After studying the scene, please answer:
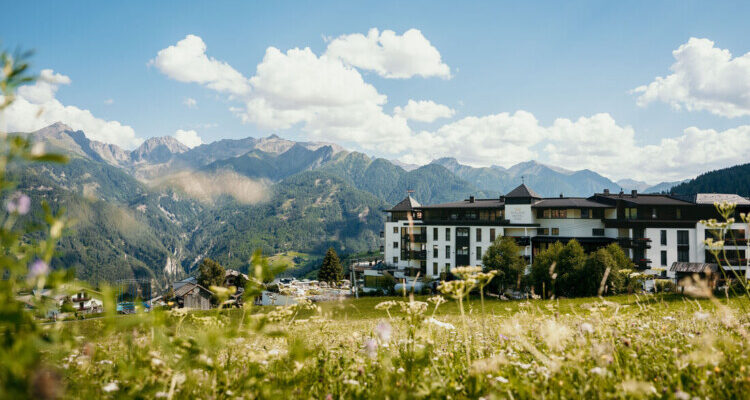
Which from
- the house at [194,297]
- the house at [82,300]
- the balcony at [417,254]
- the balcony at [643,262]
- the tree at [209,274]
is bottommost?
the house at [194,297]

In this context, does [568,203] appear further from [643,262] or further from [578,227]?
[643,262]

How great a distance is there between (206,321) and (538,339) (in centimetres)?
450

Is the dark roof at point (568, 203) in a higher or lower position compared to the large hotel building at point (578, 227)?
higher

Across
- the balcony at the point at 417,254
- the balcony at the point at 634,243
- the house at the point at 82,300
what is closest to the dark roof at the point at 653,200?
the balcony at the point at 634,243

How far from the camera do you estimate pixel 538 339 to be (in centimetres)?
577

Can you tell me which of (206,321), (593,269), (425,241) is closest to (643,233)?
(593,269)

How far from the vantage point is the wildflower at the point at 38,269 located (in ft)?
5.82

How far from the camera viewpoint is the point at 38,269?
1.79m

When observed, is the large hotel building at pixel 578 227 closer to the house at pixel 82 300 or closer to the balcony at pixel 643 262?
the balcony at pixel 643 262

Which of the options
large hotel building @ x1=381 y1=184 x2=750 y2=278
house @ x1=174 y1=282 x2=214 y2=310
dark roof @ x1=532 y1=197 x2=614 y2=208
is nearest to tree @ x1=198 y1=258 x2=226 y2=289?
house @ x1=174 y1=282 x2=214 y2=310

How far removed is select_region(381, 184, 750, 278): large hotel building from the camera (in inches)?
2117

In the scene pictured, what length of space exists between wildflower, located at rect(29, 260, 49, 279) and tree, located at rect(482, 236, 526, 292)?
43540mm

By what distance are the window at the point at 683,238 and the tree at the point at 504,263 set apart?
2589 centimetres

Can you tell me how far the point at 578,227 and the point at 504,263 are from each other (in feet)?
78.9
